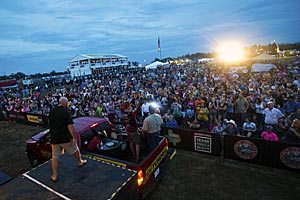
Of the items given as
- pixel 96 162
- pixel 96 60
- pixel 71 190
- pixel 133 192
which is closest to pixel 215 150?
pixel 133 192

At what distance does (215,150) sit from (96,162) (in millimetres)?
4219

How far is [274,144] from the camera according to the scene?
5.28 metres

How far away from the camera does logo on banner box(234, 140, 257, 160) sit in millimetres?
5610

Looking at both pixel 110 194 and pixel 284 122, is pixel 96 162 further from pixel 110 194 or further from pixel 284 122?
pixel 284 122

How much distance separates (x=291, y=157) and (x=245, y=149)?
1161 millimetres

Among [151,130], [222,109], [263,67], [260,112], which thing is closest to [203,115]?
[222,109]

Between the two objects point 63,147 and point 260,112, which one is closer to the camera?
point 63,147

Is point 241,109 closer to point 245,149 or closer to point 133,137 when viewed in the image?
point 245,149

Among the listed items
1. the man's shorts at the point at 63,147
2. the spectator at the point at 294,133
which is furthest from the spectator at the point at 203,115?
the man's shorts at the point at 63,147

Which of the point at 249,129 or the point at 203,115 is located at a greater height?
the point at 203,115

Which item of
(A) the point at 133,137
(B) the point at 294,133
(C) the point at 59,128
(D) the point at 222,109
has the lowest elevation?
(B) the point at 294,133

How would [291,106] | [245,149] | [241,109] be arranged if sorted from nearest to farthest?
1. [245,149]
2. [291,106]
3. [241,109]

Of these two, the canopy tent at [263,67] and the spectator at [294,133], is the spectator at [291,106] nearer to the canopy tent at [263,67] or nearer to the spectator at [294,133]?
the spectator at [294,133]

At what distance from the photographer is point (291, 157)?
5.07 meters
